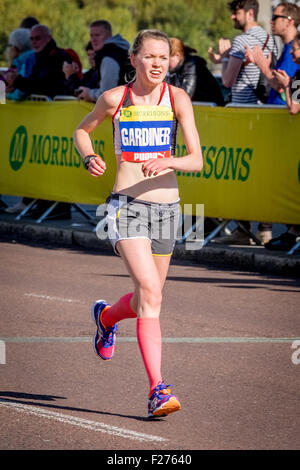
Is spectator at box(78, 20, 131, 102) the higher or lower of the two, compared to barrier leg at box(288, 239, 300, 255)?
higher

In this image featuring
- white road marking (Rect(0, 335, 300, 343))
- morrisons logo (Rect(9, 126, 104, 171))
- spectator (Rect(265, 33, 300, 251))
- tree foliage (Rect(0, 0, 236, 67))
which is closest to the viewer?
white road marking (Rect(0, 335, 300, 343))

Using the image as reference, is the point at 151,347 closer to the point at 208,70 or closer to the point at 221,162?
the point at 221,162

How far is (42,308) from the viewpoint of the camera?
9062mm

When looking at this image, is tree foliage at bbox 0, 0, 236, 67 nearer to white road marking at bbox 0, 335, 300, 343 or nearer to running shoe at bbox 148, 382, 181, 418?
white road marking at bbox 0, 335, 300, 343

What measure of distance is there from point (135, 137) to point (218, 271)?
554 cm

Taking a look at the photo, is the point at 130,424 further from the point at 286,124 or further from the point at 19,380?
the point at 286,124

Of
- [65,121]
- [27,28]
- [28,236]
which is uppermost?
[27,28]

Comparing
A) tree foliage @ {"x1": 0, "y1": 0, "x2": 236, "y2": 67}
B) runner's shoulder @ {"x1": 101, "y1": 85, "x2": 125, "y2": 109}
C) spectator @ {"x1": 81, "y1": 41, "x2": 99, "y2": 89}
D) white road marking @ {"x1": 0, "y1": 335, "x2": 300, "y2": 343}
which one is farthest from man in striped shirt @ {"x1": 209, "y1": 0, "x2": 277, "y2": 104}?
tree foliage @ {"x1": 0, "y1": 0, "x2": 236, "y2": 67}

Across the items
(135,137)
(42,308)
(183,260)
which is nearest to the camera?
(135,137)

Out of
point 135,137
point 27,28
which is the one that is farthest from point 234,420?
point 27,28

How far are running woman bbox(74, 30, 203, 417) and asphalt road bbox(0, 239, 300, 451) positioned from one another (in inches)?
21.2

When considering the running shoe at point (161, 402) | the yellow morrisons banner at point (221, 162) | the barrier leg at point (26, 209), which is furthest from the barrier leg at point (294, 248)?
the running shoe at point (161, 402)

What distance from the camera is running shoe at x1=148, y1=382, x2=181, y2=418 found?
573cm
